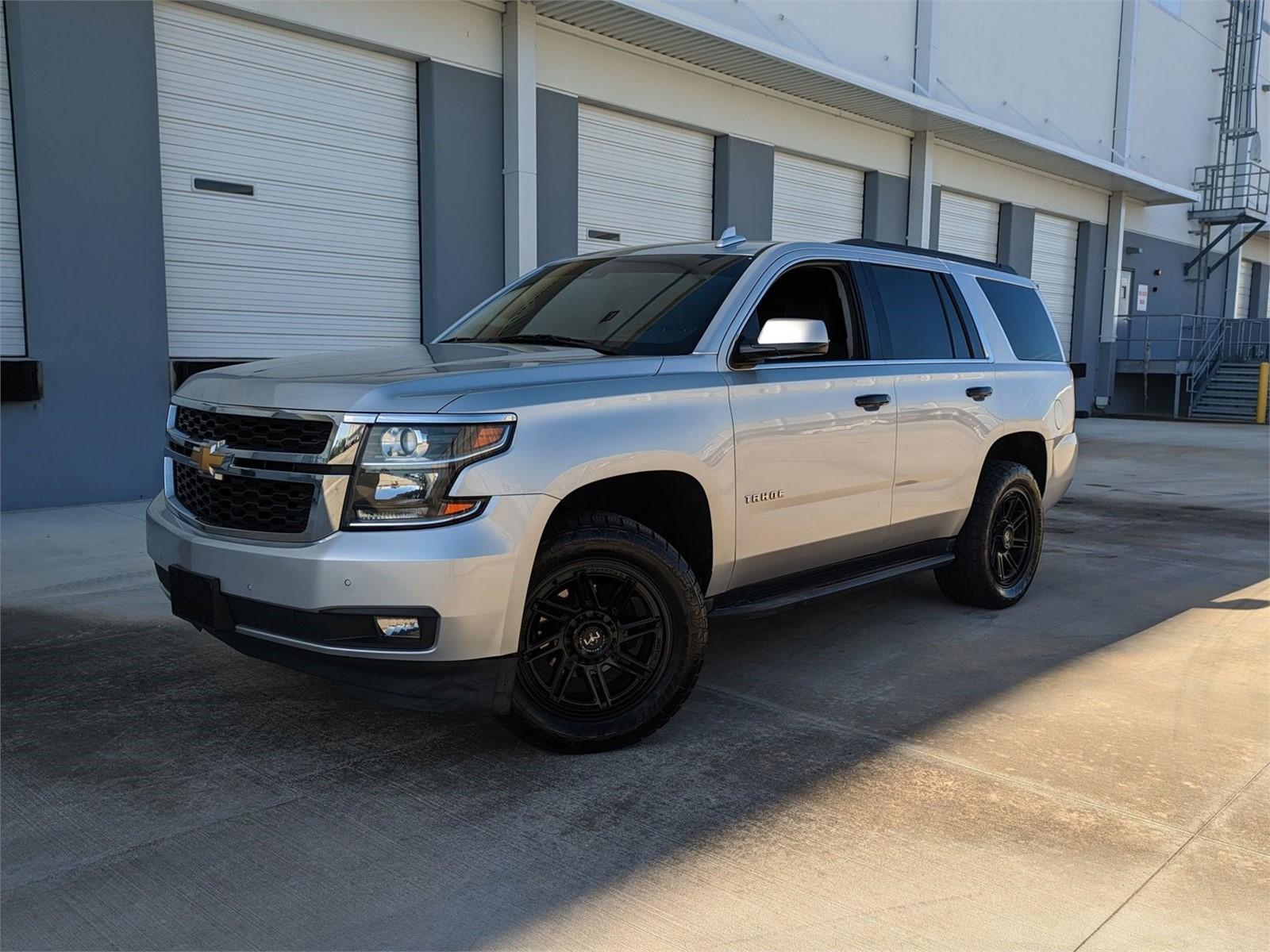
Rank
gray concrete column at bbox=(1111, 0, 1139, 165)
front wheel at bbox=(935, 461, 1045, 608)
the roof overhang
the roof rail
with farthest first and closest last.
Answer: gray concrete column at bbox=(1111, 0, 1139, 165) < the roof overhang < front wheel at bbox=(935, 461, 1045, 608) < the roof rail

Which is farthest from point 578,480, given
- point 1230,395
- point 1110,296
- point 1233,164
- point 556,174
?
point 1233,164

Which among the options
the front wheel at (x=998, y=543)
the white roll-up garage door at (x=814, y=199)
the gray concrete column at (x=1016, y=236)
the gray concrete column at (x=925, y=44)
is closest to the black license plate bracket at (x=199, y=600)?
the front wheel at (x=998, y=543)

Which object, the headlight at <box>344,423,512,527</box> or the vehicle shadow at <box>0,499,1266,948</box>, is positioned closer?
the vehicle shadow at <box>0,499,1266,948</box>

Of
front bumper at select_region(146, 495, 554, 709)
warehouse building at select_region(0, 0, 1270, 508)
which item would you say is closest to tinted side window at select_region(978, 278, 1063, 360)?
front bumper at select_region(146, 495, 554, 709)

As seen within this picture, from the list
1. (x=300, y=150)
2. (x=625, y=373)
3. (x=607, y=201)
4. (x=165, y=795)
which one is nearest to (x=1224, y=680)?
(x=625, y=373)

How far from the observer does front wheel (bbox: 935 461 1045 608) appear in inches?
228

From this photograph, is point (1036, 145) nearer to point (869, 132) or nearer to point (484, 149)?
point (869, 132)

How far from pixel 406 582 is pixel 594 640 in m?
0.81

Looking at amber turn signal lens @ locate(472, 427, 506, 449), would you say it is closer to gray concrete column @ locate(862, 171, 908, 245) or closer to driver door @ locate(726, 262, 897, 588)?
driver door @ locate(726, 262, 897, 588)

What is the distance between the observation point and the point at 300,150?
10828 millimetres

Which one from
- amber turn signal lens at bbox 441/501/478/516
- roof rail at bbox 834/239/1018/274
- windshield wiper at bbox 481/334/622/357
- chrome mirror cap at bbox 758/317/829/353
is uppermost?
roof rail at bbox 834/239/1018/274

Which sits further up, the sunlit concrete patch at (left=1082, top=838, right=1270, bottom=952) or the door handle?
the door handle

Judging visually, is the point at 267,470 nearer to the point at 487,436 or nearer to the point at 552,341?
the point at 487,436

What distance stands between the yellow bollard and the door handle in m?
22.6
